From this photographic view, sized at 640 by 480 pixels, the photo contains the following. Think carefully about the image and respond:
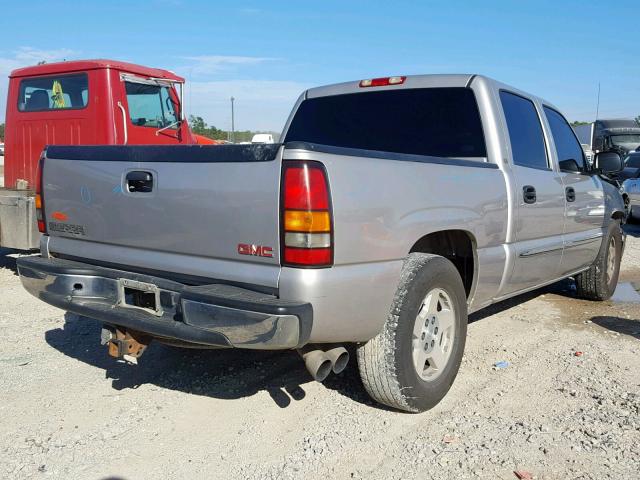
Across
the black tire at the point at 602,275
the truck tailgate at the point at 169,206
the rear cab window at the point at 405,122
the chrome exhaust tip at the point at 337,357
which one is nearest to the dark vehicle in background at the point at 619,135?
the black tire at the point at 602,275

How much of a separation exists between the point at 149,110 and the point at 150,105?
2.7 inches

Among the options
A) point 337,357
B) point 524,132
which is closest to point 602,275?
point 524,132

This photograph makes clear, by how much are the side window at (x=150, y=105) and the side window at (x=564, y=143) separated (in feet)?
16.6

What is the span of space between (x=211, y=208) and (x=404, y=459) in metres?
1.54

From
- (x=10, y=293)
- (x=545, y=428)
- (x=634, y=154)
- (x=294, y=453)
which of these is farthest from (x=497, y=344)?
(x=634, y=154)

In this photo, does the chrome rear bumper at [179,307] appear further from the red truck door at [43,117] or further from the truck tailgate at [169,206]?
the red truck door at [43,117]

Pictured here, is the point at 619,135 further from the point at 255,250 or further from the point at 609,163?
the point at 255,250

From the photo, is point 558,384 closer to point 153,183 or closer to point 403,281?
point 403,281

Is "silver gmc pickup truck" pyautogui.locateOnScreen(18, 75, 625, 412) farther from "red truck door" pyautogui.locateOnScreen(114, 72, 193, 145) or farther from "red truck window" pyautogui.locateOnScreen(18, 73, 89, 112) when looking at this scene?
"red truck window" pyautogui.locateOnScreen(18, 73, 89, 112)

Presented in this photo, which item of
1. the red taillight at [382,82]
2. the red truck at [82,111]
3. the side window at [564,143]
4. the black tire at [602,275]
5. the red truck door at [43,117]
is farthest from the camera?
the red truck door at [43,117]

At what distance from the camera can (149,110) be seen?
27.1ft

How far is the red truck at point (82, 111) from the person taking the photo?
7.75 metres

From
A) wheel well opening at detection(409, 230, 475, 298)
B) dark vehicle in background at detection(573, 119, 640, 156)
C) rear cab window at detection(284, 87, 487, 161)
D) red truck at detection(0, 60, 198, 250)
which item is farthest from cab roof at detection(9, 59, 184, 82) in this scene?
dark vehicle in background at detection(573, 119, 640, 156)

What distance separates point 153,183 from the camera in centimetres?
320
